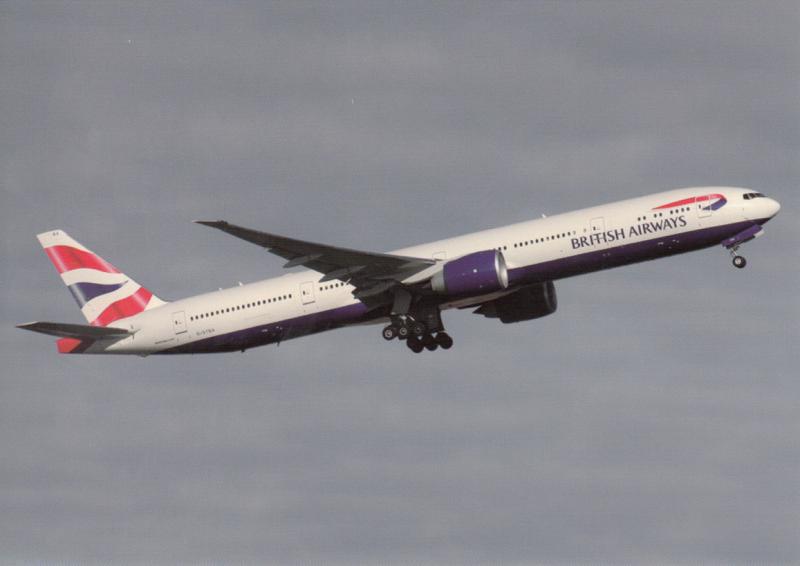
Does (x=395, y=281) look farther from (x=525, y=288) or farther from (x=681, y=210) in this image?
(x=681, y=210)

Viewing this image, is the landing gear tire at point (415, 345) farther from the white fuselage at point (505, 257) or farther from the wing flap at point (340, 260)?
the wing flap at point (340, 260)

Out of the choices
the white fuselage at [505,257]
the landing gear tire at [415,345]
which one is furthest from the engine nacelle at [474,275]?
the landing gear tire at [415,345]

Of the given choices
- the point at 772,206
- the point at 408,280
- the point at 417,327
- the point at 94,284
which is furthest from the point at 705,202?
the point at 94,284

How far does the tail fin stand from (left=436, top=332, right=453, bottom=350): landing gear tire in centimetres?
1306

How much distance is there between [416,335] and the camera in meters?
54.8

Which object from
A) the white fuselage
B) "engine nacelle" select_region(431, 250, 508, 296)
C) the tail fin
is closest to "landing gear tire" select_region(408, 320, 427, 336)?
the white fuselage

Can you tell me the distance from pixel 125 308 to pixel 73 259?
14.4ft

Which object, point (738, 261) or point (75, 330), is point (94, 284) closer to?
point (75, 330)

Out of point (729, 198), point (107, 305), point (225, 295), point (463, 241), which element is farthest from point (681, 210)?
point (107, 305)

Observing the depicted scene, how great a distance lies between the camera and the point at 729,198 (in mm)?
49719

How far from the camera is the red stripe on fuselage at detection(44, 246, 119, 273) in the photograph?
60469 mm

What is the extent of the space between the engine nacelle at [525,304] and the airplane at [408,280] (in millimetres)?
55

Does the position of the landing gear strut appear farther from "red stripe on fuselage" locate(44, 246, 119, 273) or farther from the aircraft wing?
"red stripe on fuselage" locate(44, 246, 119, 273)

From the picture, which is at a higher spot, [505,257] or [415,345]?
[505,257]
